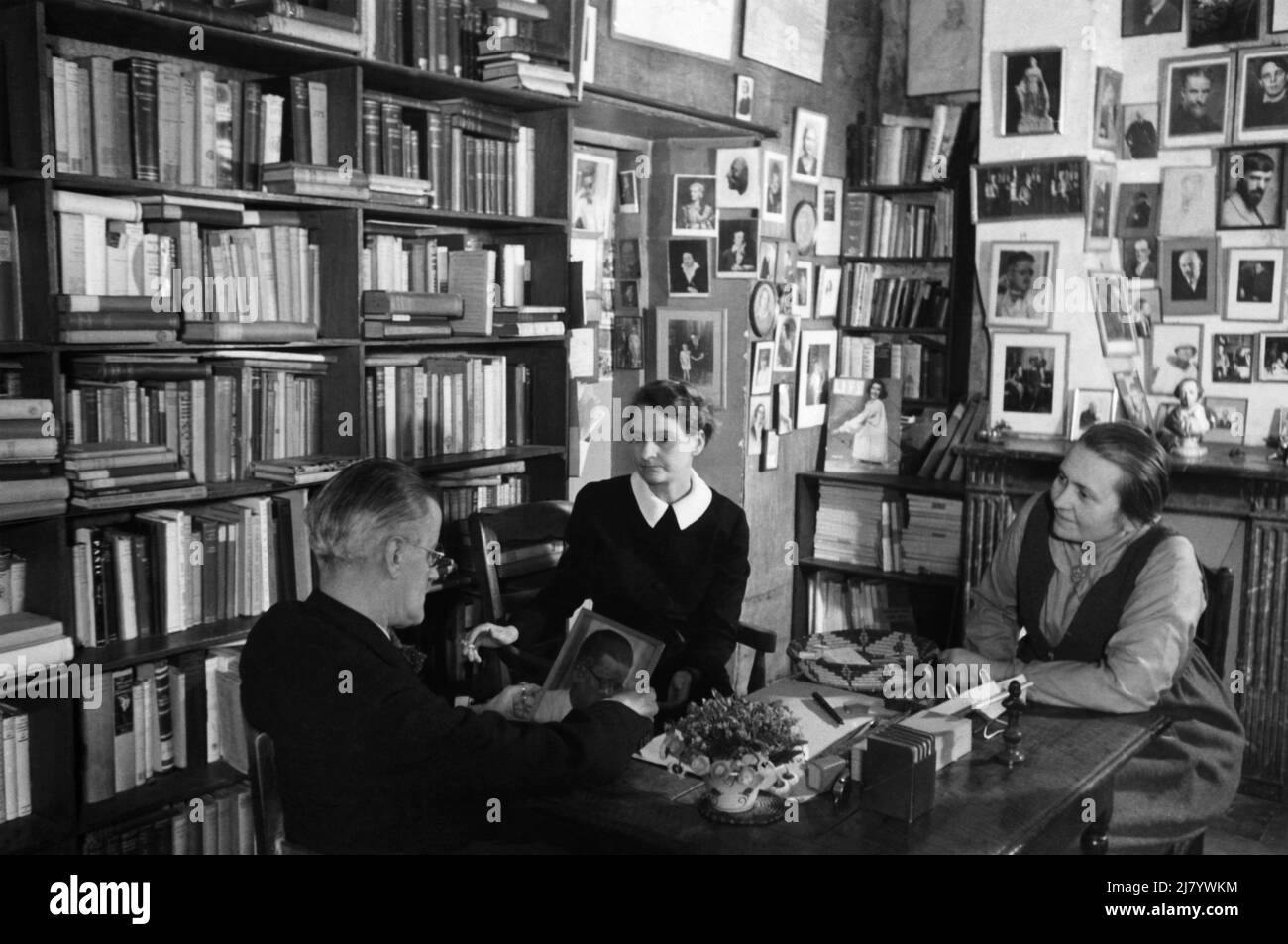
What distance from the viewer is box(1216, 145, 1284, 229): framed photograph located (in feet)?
15.6

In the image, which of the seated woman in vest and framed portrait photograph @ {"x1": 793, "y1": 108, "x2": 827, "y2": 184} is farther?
framed portrait photograph @ {"x1": 793, "y1": 108, "x2": 827, "y2": 184}

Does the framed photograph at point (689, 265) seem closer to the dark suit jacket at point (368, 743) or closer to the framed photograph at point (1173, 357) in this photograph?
the framed photograph at point (1173, 357)

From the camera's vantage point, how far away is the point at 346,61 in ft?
11.2

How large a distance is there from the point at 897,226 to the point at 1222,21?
1.69m

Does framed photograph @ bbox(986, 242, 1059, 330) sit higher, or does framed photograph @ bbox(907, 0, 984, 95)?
framed photograph @ bbox(907, 0, 984, 95)

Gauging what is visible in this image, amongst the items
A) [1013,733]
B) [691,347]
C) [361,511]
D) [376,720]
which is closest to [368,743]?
[376,720]

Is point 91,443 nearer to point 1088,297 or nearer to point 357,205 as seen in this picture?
point 357,205

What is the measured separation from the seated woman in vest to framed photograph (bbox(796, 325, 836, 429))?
2.74 metres

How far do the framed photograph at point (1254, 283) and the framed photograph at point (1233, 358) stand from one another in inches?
3.3

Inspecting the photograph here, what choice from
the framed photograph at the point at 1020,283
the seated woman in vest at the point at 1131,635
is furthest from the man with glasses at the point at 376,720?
the framed photograph at the point at 1020,283

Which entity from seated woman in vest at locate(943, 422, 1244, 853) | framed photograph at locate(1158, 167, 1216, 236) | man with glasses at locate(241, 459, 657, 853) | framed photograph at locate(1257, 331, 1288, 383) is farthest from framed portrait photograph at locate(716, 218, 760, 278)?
man with glasses at locate(241, 459, 657, 853)

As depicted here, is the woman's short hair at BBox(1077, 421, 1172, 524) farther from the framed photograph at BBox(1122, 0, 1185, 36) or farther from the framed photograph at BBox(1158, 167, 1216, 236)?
the framed photograph at BBox(1122, 0, 1185, 36)

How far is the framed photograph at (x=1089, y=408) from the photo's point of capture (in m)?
5.00

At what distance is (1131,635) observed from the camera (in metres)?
2.84
